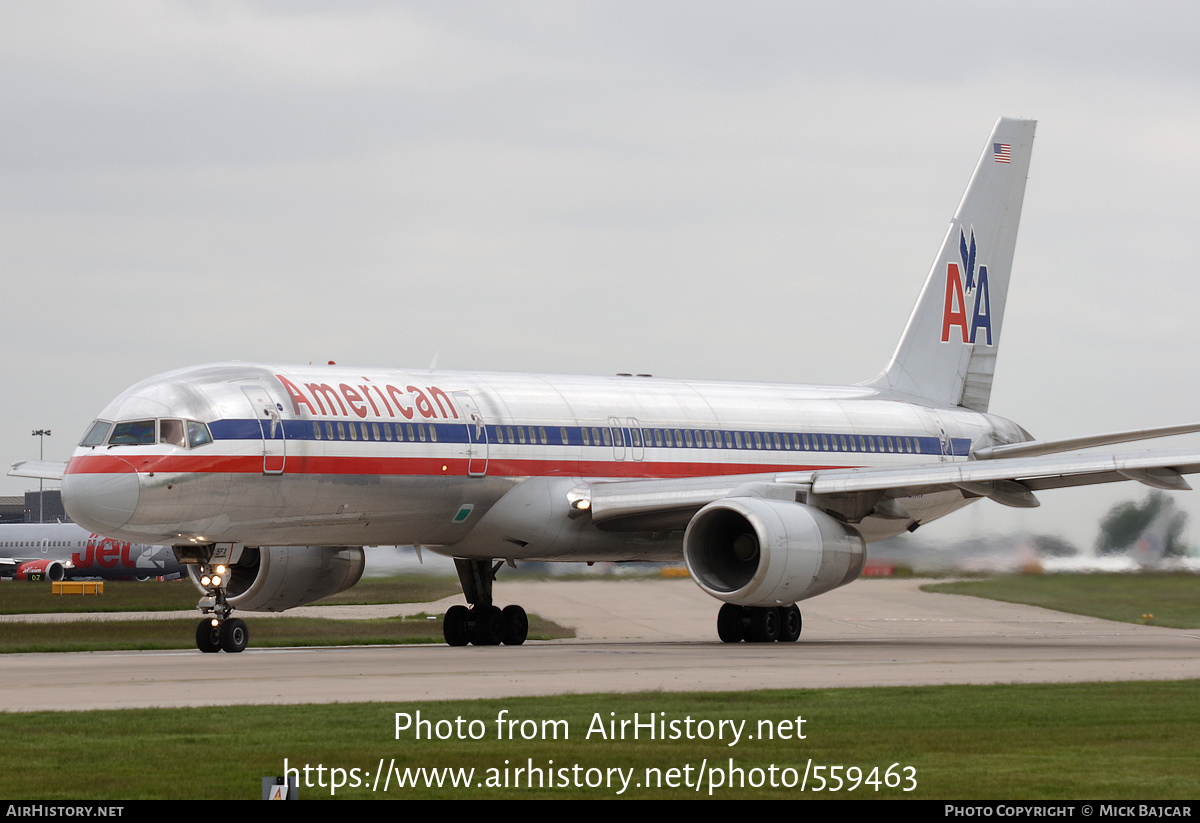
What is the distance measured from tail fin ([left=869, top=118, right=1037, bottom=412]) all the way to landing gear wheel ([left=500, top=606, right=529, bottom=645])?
1078 centimetres

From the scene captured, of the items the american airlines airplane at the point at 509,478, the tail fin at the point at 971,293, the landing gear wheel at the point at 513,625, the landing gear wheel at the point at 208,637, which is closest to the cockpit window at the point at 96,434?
the american airlines airplane at the point at 509,478

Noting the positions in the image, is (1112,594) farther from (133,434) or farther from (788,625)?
(133,434)

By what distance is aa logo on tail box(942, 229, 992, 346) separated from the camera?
121 ft

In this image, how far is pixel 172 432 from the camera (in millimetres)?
23672

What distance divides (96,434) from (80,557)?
63998 mm

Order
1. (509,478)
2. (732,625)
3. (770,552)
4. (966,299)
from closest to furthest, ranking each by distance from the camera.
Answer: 1. (770,552)
2. (509,478)
3. (732,625)
4. (966,299)

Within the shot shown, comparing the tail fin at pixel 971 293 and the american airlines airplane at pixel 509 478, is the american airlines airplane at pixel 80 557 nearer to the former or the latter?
the tail fin at pixel 971 293

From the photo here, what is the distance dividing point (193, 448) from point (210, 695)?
7063 millimetres

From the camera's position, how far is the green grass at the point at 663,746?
10812mm

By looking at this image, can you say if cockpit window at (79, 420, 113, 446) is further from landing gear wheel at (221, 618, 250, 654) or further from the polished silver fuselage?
landing gear wheel at (221, 618, 250, 654)

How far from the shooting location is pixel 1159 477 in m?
25.2

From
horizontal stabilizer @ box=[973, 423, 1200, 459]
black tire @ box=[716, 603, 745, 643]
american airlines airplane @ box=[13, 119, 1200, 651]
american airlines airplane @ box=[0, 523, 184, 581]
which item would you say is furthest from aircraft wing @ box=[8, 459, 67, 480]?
american airlines airplane @ box=[0, 523, 184, 581]

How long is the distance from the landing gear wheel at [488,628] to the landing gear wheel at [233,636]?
5.27m

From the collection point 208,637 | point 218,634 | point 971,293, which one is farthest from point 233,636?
point 971,293
